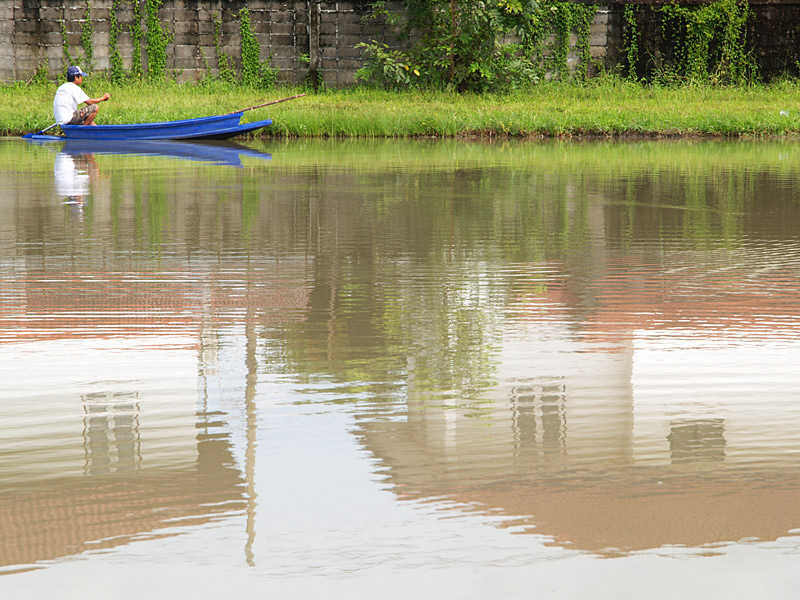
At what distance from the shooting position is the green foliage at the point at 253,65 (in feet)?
73.3

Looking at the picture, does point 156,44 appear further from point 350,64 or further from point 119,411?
point 119,411

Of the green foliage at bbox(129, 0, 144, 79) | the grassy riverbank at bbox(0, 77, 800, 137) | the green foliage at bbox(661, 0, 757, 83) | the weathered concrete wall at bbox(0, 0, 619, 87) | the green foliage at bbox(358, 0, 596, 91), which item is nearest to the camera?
the grassy riverbank at bbox(0, 77, 800, 137)

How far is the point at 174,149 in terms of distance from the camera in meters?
15.4

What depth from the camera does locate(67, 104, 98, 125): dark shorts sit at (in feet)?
55.9

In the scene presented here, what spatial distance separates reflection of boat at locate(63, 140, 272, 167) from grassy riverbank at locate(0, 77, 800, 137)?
5.74 ft

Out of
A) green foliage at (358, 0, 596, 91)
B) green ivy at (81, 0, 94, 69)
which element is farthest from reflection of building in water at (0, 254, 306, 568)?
green ivy at (81, 0, 94, 69)

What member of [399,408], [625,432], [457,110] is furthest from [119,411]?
[457,110]

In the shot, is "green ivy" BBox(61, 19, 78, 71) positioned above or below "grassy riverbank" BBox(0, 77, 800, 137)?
above

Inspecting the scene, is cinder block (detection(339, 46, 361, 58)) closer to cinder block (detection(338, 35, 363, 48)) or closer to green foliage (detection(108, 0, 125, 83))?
cinder block (detection(338, 35, 363, 48))

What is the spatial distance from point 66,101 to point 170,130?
192 cm

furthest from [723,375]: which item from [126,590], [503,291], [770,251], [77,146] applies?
[77,146]

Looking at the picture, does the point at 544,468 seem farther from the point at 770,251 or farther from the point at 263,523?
the point at 770,251

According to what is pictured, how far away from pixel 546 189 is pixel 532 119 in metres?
7.58

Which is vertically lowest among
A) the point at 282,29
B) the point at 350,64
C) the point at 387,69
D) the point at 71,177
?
the point at 71,177
